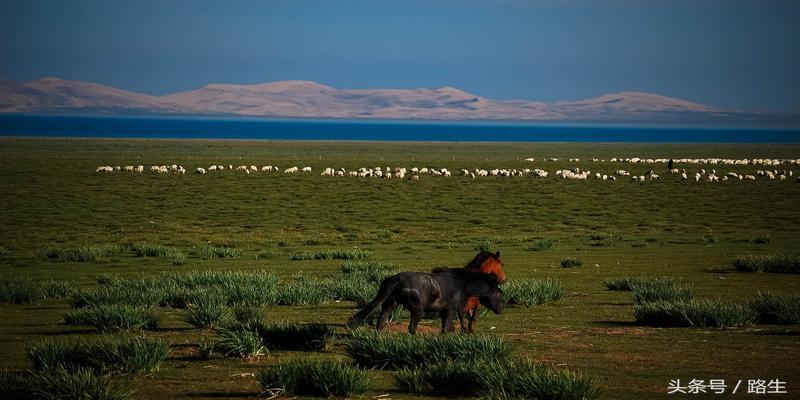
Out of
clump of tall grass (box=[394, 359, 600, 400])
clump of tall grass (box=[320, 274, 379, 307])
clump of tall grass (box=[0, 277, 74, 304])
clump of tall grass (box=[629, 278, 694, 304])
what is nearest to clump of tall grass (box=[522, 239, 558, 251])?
clump of tall grass (box=[320, 274, 379, 307])

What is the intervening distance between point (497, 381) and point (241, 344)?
3.21 metres

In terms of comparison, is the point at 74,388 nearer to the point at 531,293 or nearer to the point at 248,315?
the point at 248,315

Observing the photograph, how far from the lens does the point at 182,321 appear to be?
45.8 ft

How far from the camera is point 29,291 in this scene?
54.9 feet

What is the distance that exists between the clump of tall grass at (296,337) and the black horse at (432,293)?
554mm

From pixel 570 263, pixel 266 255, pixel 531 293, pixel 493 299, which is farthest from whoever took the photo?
pixel 266 255

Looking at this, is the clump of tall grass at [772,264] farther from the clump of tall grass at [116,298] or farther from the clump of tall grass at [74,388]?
the clump of tall grass at [74,388]

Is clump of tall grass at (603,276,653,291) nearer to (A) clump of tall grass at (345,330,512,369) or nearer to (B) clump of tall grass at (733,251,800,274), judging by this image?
(B) clump of tall grass at (733,251,800,274)

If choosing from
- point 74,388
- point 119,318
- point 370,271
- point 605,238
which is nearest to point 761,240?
point 605,238

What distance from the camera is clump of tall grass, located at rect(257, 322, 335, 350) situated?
11383 millimetres

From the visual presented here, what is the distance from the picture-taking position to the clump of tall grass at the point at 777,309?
13.2 meters

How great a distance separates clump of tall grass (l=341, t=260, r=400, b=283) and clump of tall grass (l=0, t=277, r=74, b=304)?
17.1ft

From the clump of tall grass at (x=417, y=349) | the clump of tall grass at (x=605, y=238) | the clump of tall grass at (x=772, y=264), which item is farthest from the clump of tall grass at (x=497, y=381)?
the clump of tall grass at (x=605, y=238)

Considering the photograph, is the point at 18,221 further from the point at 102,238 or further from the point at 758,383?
the point at 758,383
